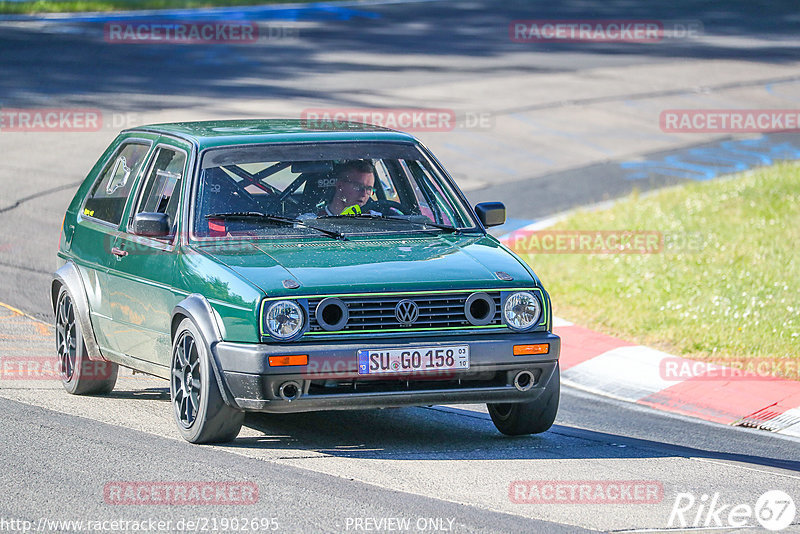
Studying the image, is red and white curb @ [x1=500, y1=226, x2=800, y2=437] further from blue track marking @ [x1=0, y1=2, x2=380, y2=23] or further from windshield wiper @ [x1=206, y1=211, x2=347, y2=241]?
blue track marking @ [x1=0, y1=2, x2=380, y2=23]

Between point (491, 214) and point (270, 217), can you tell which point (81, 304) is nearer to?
point (270, 217)

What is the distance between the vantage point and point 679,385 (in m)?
9.08

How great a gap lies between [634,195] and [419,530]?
11.2 meters

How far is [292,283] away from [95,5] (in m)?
27.3

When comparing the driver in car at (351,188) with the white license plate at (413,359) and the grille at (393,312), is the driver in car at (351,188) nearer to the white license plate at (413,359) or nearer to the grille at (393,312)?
the grille at (393,312)

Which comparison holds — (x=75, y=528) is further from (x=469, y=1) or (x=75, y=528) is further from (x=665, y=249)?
(x=469, y=1)

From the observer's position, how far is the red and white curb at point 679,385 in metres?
8.40

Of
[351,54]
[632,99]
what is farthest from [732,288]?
[351,54]

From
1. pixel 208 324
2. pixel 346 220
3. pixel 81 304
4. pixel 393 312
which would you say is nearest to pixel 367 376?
pixel 393 312

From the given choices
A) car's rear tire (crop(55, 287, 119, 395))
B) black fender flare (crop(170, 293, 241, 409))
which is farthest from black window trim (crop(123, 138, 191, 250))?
car's rear tire (crop(55, 287, 119, 395))

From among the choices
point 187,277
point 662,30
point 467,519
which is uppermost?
point 662,30

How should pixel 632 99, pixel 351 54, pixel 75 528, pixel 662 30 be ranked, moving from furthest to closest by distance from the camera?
pixel 662 30
pixel 351 54
pixel 632 99
pixel 75 528

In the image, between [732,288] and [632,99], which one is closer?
[732,288]

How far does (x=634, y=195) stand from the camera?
Result: 630 inches
